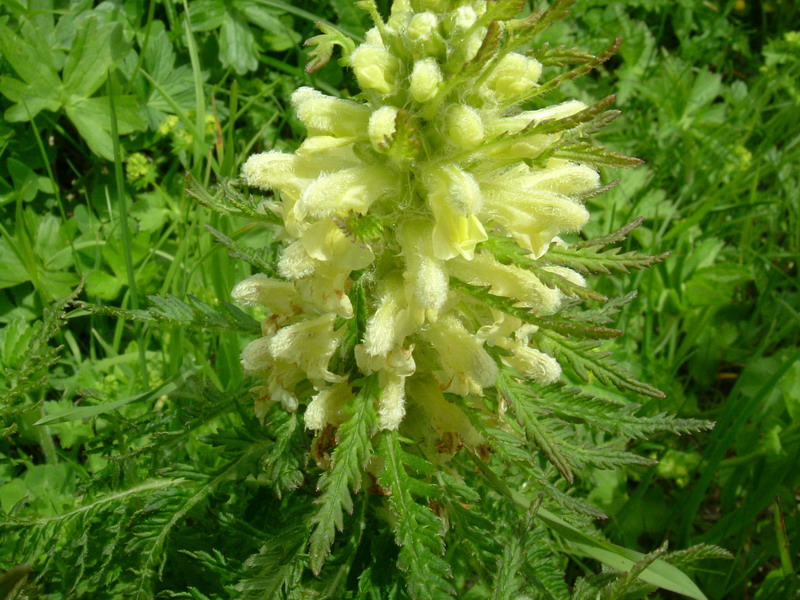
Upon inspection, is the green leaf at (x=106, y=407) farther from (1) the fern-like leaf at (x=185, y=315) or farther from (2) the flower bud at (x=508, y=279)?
(2) the flower bud at (x=508, y=279)

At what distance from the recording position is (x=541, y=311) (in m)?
1.73

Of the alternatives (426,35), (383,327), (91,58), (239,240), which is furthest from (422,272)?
(91,58)

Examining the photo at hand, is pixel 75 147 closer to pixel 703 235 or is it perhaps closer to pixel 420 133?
pixel 420 133

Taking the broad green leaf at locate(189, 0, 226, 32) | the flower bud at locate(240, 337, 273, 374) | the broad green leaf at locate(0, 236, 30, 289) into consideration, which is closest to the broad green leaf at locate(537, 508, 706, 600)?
the flower bud at locate(240, 337, 273, 374)

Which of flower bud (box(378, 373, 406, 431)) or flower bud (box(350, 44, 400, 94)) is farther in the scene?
flower bud (box(378, 373, 406, 431))

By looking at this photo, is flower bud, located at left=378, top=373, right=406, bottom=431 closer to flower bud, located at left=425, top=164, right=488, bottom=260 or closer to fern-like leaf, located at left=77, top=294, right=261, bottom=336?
flower bud, located at left=425, top=164, right=488, bottom=260

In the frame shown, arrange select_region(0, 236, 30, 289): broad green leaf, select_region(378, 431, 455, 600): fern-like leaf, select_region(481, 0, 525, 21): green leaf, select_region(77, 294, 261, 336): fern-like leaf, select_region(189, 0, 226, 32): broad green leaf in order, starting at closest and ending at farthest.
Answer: select_region(481, 0, 525, 21): green leaf < select_region(378, 431, 455, 600): fern-like leaf < select_region(77, 294, 261, 336): fern-like leaf < select_region(0, 236, 30, 289): broad green leaf < select_region(189, 0, 226, 32): broad green leaf

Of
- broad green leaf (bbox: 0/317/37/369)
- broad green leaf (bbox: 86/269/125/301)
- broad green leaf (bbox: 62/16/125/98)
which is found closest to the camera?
broad green leaf (bbox: 0/317/37/369)

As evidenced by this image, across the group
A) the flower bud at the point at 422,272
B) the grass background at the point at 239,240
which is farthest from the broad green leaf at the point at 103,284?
the flower bud at the point at 422,272

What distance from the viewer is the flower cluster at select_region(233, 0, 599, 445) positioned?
1.54 m

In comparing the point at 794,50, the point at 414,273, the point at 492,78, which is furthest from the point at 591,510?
Result: the point at 794,50

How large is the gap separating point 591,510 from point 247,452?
3.00 feet

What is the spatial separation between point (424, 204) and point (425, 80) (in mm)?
302

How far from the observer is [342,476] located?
1603 mm
